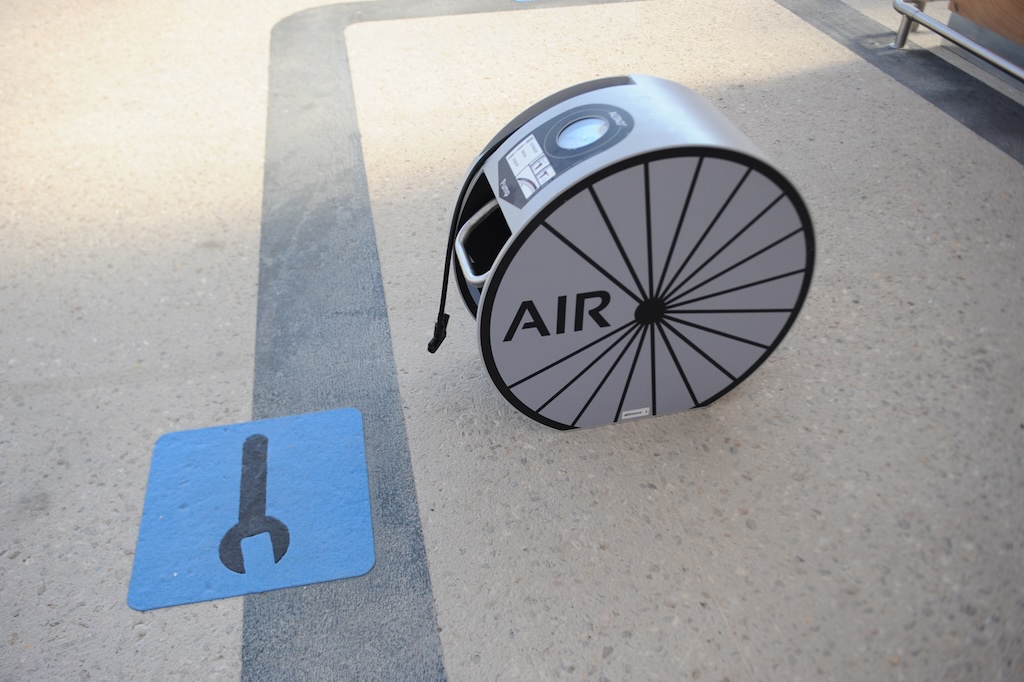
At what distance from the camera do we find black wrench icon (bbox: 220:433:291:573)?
1552 millimetres

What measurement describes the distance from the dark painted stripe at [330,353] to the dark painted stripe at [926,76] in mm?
1777

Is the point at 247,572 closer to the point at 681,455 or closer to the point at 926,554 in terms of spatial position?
the point at 681,455

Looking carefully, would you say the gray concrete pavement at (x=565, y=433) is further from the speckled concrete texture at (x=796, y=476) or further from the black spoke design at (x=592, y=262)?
the black spoke design at (x=592, y=262)

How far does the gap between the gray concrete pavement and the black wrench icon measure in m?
0.11

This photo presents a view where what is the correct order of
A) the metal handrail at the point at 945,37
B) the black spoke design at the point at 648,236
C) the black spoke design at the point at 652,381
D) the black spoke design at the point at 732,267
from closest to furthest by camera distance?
the black spoke design at the point at 648,236
the black spoke design at the point at 732,267
the black spoke design at the point at 652,381
the metal handrail at the point at 945,37

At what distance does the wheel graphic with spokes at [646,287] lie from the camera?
141 centimetres

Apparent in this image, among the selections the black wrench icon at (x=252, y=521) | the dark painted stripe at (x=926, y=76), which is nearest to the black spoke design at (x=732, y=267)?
the black wrench icon at (x=252, y=521)

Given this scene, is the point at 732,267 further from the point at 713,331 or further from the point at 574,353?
the point at 574,353

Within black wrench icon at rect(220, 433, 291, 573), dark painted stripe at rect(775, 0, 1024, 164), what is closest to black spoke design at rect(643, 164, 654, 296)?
black wrench icon at rect(220, 433, 291, 573)

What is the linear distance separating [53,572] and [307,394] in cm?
59

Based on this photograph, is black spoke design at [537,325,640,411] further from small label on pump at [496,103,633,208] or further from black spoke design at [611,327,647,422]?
small label on pump at [496,103,633,208]

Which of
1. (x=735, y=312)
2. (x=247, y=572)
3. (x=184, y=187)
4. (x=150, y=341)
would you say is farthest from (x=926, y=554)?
(x=184, y=187)

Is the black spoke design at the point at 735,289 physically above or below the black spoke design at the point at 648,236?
below

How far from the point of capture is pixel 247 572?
60.1 inches
